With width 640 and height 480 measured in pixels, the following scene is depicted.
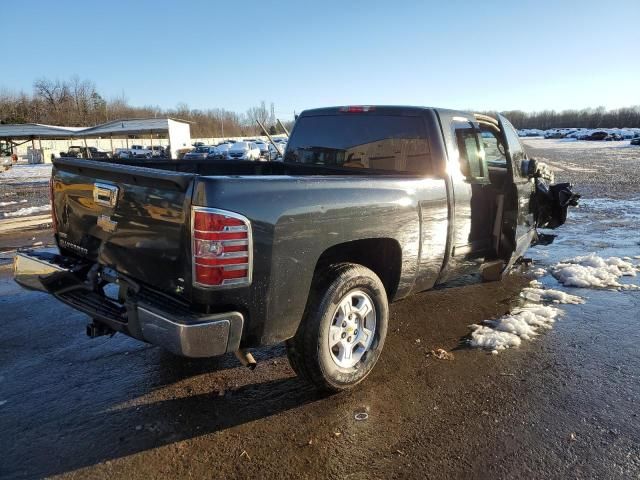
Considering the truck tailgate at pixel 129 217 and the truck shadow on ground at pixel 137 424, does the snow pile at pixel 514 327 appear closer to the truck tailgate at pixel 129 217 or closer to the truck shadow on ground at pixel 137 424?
the truck shadow on ground at pixel 137 424

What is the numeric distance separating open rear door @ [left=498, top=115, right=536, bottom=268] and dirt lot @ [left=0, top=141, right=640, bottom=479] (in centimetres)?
105

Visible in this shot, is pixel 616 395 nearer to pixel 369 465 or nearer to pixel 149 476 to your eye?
pixel 369 465

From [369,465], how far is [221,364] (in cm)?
167

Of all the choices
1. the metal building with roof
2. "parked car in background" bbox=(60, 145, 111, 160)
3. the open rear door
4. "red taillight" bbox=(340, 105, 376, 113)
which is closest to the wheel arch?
"red taillight" bbox=(340, 105, 376, 113)

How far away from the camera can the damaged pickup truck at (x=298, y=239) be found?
2.68 m

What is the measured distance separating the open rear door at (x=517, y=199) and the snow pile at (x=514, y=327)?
1.83 feet

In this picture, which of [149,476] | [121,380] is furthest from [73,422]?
[149,476]

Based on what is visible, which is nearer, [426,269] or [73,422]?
[73,422]

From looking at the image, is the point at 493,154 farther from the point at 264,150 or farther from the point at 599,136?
the point at 599,136

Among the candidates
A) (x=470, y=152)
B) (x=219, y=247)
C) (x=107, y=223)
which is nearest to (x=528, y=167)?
(x=470, y=152)

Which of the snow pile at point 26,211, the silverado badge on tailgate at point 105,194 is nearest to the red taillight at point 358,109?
the silverado badge on tailgate at point 105,194

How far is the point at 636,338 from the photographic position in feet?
14.6

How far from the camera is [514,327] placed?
4.66 m

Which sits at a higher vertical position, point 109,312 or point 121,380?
point 109,312
